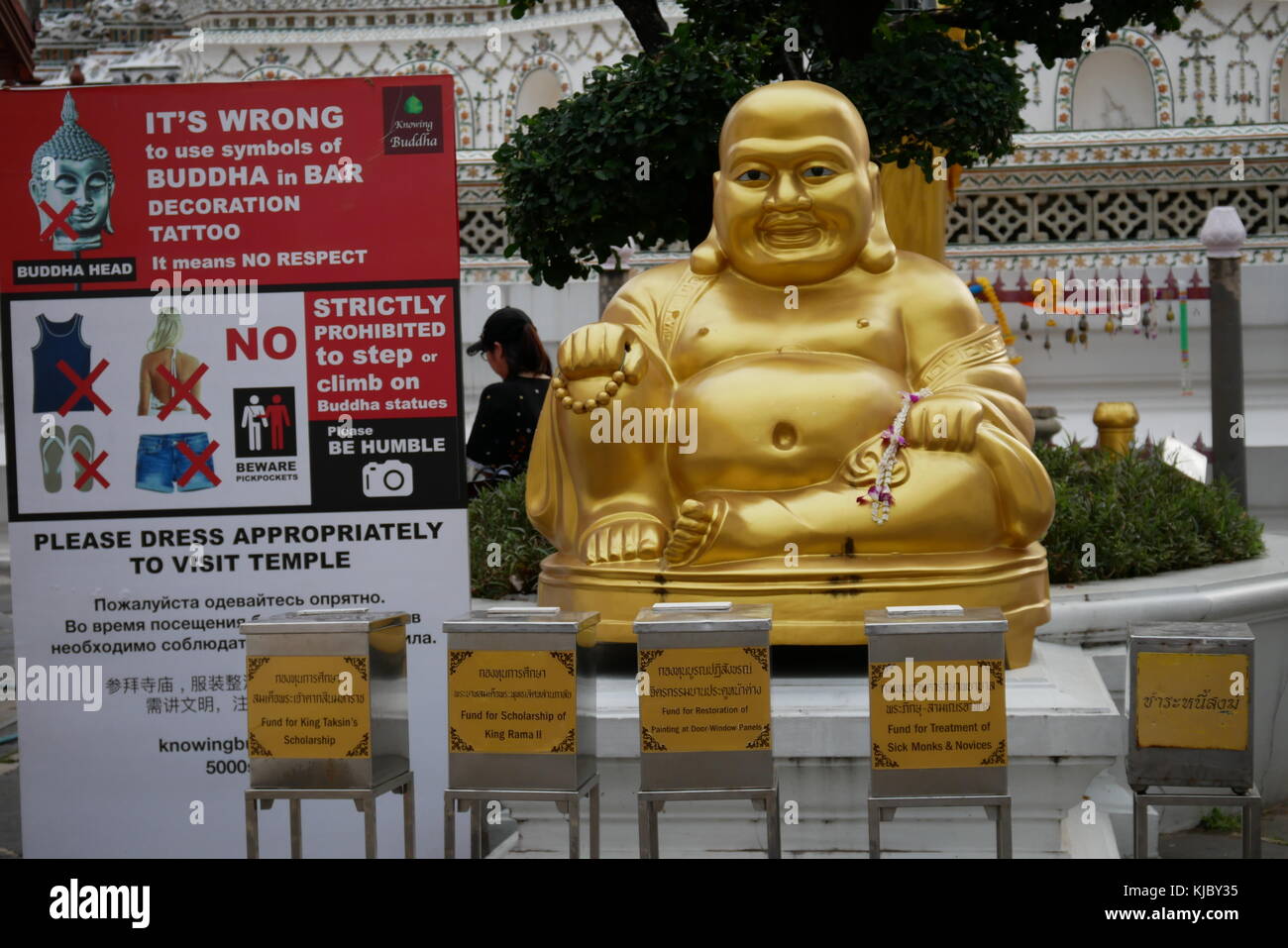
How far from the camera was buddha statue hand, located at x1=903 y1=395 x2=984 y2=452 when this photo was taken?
12.5 feet

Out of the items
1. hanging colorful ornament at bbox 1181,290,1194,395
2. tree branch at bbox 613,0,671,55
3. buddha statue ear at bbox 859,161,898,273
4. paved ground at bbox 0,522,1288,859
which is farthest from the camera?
hanging colorful ornament at bbox 1181,290,1194,395

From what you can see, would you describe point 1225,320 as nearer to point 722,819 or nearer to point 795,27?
point 795,27

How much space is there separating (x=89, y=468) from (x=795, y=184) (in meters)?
1.79

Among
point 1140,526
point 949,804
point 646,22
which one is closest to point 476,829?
point 949,804

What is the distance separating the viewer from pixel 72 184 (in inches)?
134

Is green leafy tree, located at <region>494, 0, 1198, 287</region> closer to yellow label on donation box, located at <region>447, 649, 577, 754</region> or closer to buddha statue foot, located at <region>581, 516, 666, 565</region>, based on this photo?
buddha statue foot, located at <region>581, 516, 666, 565</region>

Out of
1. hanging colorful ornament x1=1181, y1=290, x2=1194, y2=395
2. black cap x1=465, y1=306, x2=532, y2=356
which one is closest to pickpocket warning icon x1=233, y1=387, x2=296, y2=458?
black cap x1=465, y1=306, x2=532, y2=356

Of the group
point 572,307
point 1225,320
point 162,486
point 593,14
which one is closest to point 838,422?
point 162,486

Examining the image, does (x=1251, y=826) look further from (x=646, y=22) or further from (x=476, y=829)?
(x=646, y=22)

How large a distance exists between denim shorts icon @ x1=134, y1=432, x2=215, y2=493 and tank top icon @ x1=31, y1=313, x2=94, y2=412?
0.15m

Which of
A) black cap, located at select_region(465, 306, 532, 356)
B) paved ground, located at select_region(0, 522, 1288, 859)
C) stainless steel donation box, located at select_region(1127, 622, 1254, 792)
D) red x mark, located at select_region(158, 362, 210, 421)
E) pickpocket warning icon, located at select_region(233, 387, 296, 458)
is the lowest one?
paved ground, located at select_region(0, 522, 1288, 859)

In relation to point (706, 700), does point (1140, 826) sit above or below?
below

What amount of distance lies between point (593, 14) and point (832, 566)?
965 centimetres

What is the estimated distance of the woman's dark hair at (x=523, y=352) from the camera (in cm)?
572
